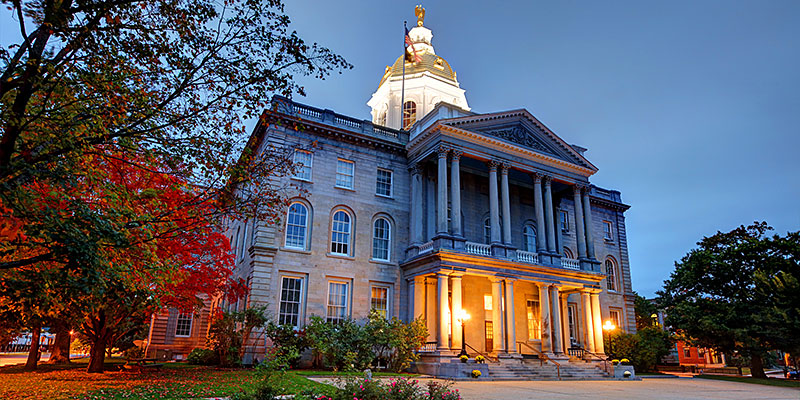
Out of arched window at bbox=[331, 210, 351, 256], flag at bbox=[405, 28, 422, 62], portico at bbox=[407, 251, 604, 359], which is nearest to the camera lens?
portico at bbox=[407, 251, 604, 359]

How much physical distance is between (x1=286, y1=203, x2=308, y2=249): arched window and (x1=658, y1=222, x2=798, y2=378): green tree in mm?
22566

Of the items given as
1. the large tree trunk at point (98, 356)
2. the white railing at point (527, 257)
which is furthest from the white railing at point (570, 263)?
the large tree trunk at point (98, 356)

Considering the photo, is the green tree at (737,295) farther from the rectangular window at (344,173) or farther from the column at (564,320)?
the rectangular window at (344,173)

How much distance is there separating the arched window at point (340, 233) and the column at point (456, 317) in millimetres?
6165

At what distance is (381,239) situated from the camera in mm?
28094

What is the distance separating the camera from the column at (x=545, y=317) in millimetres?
27016

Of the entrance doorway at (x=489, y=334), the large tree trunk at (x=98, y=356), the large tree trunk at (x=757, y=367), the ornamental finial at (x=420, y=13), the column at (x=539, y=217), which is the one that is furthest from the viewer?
the ornamental finial at (x=420, y=13)

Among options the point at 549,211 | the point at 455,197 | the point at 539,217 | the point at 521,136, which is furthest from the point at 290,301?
the point at 521,136

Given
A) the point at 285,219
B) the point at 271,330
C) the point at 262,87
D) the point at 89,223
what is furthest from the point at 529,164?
the point at 89,223

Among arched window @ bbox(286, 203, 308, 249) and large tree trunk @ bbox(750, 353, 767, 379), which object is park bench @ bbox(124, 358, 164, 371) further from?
large tree trunk @ bbox(750, 353, 767, 379)

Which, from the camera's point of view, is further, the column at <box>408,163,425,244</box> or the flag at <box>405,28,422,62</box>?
the flag at <box>405,28,422,62</box>

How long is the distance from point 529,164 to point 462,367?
13.5 metres

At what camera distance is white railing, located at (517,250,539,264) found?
27891 mm

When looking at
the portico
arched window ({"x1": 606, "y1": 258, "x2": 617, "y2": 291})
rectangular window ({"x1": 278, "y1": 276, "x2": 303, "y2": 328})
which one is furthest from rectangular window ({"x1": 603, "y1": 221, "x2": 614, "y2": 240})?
rectangular window ({"x1": 278, "y1": 276, "x2": 303, "y2": 328})
